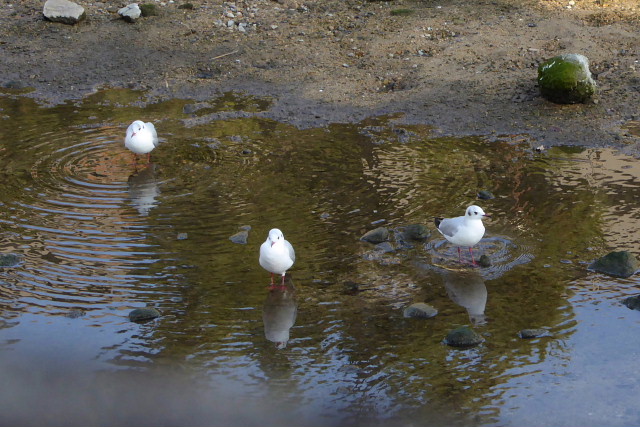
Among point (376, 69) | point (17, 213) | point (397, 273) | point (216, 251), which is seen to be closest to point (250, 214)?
point (216, 251)

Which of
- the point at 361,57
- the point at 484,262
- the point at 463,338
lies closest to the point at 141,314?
the point at 463,338

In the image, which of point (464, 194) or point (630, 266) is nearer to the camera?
point (630, 266)

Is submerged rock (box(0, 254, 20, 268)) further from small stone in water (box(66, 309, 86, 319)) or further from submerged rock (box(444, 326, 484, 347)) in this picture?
submerged rock (box(444, 326, 484, 347))

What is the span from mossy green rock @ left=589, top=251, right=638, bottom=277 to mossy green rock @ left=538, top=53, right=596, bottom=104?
4.85m

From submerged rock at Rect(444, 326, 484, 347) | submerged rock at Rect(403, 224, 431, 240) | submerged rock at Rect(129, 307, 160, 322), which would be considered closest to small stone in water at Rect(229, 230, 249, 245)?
submerged rock at Rect(129, 307, 160, 322)

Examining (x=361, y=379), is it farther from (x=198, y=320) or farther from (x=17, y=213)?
(x=17, y=213)

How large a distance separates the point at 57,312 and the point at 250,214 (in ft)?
8.96

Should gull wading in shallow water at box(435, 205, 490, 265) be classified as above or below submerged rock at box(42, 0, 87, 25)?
below

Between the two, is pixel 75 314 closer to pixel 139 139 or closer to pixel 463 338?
pixel 463 338

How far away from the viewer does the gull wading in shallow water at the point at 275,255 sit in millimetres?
8469

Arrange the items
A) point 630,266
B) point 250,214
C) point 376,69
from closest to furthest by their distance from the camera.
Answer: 1. point 630,266
2. point 250,214
3. point 376,69

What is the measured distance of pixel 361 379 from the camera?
724cm

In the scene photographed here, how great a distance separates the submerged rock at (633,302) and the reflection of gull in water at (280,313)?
320 centimetres

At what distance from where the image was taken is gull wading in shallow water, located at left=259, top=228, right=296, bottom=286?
8469 mm
